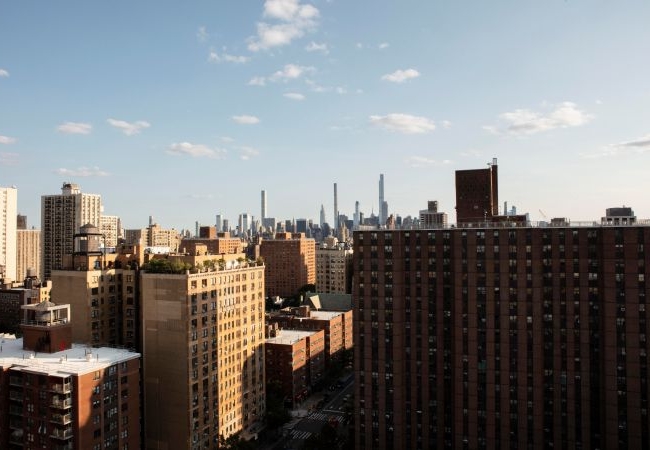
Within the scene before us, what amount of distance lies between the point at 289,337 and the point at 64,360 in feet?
281

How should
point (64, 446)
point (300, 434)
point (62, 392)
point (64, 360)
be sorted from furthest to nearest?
1. point (300, 434)
2. point (64, 360)
3. point (64, 446)
4. point (62, 392)

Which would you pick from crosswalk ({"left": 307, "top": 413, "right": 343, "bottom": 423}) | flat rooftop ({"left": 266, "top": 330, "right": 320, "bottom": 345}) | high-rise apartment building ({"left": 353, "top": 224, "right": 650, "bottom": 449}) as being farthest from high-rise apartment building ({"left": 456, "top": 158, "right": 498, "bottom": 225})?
crosswalk ({"left": 307, "top": 413, "right": 343, "bottom": 423})

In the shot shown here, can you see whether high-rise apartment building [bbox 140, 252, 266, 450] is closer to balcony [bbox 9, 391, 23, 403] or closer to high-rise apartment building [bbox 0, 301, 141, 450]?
high-rise apartment building [bbox 0, 301, 141, 450]

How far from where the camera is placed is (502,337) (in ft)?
372

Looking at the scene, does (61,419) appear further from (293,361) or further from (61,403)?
(293,361)

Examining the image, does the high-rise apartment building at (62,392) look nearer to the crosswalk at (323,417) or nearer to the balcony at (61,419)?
the balcony at (61,419)

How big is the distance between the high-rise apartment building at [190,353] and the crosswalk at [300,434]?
836 inches

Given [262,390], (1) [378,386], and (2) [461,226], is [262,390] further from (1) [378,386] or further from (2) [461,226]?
(2) [461,226]

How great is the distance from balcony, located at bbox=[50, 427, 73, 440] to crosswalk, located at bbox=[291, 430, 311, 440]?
66.3m

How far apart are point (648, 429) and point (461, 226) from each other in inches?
2210

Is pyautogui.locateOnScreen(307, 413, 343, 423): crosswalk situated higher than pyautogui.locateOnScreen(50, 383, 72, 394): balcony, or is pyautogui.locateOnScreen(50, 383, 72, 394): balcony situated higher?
pyautogui.locateOnScreen(50, 383, 72, 394): balcony

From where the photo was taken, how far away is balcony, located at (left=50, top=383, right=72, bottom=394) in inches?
3472

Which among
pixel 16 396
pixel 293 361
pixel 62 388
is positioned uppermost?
pixel 62 388

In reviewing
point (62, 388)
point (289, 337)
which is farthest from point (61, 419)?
point (289, 337)
